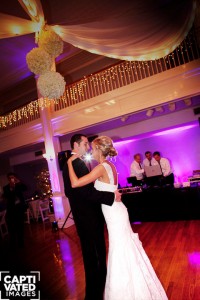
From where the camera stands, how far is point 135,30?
14.5 ft

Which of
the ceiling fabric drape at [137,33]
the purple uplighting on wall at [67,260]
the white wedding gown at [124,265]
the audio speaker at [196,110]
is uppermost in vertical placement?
the ceiling fabric drape at [137,33]

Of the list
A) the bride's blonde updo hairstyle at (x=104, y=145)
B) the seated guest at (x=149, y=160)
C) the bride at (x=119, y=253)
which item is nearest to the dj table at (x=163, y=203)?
the seated guest at (x=149, y=160)

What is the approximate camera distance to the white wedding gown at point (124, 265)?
204 cm

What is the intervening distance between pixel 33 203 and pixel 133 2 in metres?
7.91

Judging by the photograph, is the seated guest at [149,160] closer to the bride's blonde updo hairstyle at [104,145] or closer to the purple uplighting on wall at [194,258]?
the purple uplighting on wall at [194,258]

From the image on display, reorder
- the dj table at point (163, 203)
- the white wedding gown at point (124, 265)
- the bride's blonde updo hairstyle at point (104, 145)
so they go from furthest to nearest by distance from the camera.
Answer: the dj table at point (163, 203)
the bride's blonde updo hairstyle at point (104, 145)
the white wedding gown at point (124, 265)

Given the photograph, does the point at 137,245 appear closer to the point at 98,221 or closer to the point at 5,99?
the point at 98,221

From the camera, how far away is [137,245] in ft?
7.41

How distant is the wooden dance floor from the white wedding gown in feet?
1.70

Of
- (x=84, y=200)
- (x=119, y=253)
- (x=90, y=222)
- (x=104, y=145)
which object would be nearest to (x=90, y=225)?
(x=90, y=222)

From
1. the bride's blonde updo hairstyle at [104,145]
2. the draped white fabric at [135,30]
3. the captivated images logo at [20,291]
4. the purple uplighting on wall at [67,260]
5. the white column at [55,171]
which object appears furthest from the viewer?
the white column at [55,171]

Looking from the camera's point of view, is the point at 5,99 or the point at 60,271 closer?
the point at 60,271

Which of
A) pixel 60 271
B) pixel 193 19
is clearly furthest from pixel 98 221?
pixel 193 19

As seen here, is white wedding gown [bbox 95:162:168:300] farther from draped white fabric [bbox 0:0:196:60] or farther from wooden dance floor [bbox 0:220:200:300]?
draped white fabric [bbox 0:0:196:60]
